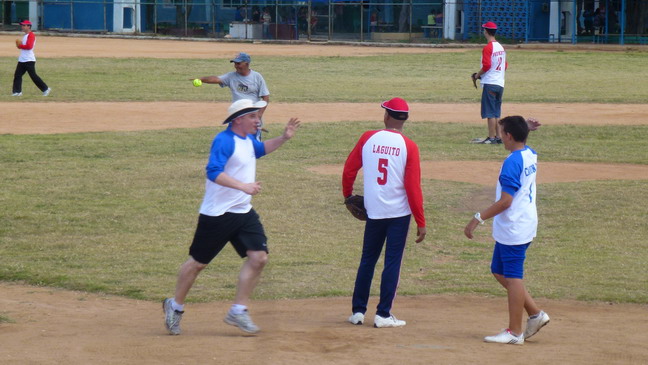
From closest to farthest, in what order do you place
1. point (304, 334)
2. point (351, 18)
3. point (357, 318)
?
point (304, 334) → point (357, 318) → point (351, 18)

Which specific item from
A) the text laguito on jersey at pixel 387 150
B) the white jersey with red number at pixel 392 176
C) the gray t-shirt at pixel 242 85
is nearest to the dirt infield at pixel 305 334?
the white jersey with red number at pixel 392 176

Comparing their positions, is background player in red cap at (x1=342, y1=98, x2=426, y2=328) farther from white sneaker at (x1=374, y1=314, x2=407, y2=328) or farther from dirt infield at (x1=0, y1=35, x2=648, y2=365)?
dirt infield at (x1=0, y1=35, x2=648, y2=365)

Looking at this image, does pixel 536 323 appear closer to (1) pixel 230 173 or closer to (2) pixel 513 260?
(2) pixel 513 260

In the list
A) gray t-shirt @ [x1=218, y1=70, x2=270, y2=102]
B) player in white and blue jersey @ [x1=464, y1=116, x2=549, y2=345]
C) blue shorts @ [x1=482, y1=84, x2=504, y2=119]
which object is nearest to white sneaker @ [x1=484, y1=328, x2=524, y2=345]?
player in white and blue jersey @ [x1=464, y1=116, x2=549, y2=345]

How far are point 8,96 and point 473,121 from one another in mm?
12910

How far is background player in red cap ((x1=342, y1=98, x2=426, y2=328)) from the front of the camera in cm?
796

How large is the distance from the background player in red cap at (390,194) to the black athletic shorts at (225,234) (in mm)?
975

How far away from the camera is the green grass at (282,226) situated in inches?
399

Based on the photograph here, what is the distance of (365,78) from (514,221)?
26623 millimetres

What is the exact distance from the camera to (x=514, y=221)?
7508 millimetres

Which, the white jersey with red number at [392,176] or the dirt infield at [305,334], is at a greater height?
the white jersey with red number at [392,176]

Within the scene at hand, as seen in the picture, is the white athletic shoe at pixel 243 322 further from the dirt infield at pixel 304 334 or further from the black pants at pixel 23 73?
the black pants at pixel 23 73

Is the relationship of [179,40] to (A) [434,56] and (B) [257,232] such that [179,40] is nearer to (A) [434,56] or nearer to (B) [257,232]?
(A) [434,56]

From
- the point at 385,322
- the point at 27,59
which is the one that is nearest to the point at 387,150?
the point at 385,322
